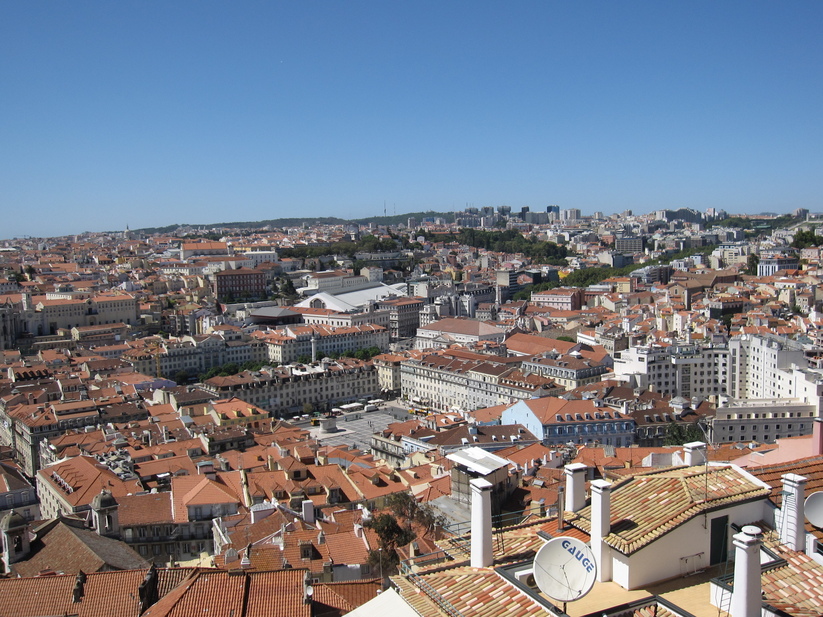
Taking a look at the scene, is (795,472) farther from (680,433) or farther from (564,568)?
(680,433)

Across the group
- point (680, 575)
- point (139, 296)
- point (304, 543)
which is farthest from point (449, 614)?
point (139, 296)

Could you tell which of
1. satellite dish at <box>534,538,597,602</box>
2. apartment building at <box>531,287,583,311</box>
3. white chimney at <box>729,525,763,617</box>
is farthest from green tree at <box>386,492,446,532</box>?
apartment building at <box>531,287,583,311</box>

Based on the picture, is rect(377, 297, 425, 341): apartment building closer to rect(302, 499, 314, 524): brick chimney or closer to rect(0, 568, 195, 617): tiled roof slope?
rect(302, 499, 314, 524): brick chimney

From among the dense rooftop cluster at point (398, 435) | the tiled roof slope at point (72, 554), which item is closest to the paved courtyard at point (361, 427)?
the dense rooftop cluster at point (398, 435)

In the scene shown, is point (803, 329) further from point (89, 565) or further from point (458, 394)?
point (89, 565)

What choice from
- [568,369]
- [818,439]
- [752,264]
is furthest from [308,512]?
[752,264]
